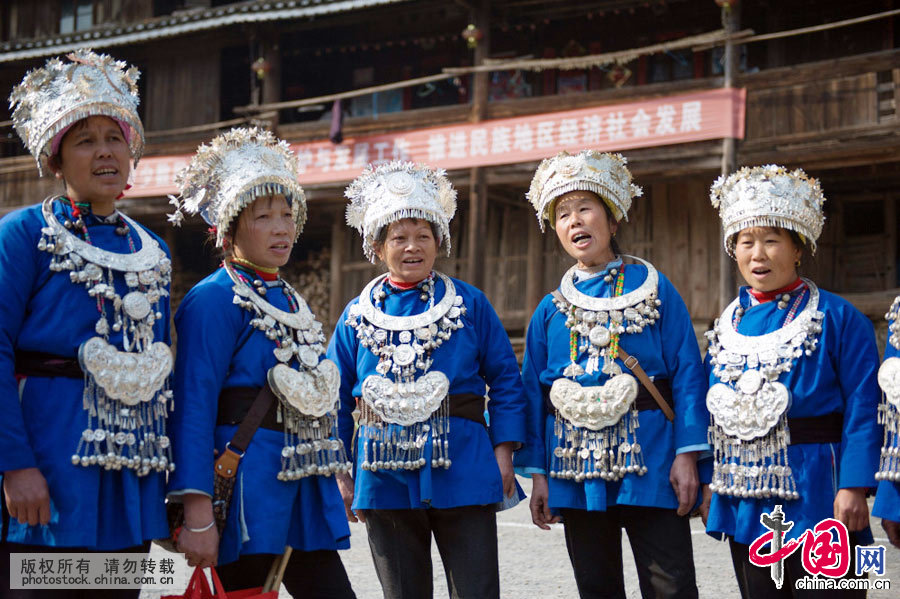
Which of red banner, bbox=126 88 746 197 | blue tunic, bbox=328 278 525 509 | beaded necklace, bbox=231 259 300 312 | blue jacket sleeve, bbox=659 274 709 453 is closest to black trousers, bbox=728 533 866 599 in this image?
blue jacket sleeve, bbox=659 274 709 453

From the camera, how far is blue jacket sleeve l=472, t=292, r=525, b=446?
359 cm

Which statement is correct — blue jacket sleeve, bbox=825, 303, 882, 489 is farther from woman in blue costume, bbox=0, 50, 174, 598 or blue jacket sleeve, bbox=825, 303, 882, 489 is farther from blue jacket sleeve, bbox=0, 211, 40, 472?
blue jacket sleeve, bbox=0, 211, 40, 472

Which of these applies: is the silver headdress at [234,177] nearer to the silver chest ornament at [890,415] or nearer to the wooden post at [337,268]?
the silver chest ornament at [890,415]

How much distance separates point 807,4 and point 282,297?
36.4 ft

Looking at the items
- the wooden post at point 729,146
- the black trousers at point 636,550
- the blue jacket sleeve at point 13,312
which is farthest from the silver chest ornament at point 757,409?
the wooden post at point 729,146

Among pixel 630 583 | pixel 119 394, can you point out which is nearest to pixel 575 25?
pixel 630 583

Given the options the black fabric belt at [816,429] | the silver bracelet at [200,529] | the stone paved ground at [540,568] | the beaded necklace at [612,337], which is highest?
the beaded necklace at [612,337]

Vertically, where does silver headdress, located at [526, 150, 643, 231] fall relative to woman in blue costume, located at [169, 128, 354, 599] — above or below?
above

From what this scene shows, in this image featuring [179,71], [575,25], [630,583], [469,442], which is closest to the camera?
[469,442]

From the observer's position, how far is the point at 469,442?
3.51 m

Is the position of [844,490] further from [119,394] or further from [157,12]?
[157,12]

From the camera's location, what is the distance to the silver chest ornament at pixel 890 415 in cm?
317

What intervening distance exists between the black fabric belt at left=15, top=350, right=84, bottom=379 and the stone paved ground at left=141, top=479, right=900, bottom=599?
2071 millimetres

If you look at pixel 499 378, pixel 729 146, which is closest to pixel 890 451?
pixel 499 378
